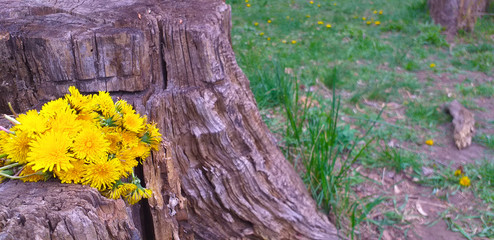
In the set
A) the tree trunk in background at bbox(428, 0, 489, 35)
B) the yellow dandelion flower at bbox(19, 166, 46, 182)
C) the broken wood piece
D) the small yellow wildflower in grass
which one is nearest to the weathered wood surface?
the yellow dandelion flower at bbox(19, 166, 46, 182)

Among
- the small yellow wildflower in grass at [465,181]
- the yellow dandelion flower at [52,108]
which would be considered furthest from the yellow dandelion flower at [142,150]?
the small yellow wildflower in grass at [465,181]

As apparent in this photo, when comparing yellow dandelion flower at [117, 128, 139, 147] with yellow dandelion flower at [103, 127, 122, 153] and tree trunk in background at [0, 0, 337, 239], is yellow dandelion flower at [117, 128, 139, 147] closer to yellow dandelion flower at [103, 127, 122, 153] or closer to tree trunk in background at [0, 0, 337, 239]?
yellow dandelion flower at [103, 127, 122, 153]

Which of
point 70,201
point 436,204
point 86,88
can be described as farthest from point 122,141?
point 436,204

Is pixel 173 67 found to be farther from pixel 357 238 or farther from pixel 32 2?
pixel 357 238

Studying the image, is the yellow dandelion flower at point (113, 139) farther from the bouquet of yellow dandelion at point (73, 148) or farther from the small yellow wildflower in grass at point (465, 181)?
the small yellow wildflower in grass at point (465, 181)

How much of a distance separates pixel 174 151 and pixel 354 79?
2.71 meters

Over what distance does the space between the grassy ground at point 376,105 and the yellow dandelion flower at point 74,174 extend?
136 cm

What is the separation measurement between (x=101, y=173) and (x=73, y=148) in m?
0.09

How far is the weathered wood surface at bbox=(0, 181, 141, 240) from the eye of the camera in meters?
0.94

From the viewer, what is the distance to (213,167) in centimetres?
181

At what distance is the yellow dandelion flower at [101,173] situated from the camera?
1080 mm

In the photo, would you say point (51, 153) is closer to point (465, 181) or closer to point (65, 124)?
point (65, 124)

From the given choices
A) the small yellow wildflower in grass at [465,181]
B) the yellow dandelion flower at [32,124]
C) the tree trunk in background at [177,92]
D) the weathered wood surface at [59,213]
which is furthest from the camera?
the small yellow wildflower in grass at [465,181]

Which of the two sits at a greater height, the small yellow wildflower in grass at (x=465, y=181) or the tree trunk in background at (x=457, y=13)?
the tree trunk in background at (x=457, y=13)
